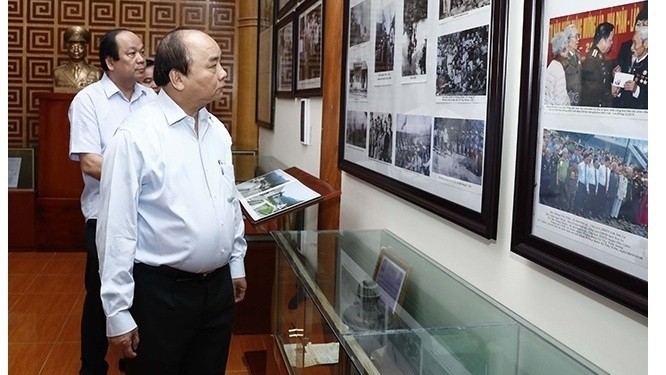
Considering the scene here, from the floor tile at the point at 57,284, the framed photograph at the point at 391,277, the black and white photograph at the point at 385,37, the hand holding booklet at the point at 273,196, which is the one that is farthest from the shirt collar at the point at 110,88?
the floor tile at the point at 57,284

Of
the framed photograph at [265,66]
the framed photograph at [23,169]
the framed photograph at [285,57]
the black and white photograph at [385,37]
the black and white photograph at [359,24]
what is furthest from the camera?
the framed photograph at [23,169]

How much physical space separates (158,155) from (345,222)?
1.59 m

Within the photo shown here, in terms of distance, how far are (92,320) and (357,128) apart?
1.58 m

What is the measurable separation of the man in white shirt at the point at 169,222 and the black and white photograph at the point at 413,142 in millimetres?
664

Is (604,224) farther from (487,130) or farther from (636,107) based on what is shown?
(487,130)

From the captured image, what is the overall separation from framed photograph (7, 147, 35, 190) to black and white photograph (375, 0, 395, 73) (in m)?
4.74

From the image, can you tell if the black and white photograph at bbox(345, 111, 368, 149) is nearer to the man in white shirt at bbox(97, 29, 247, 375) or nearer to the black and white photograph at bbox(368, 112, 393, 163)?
the black and white photograph at bbox(368, 112, 393, 163)

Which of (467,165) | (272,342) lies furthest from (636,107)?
(272,342)

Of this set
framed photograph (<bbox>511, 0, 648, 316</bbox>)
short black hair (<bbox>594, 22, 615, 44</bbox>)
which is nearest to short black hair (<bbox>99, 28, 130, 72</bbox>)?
framed photograph (<bbox>511, 0, 648, 316</bbox>)

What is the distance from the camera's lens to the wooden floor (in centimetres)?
385

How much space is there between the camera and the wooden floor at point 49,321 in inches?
151

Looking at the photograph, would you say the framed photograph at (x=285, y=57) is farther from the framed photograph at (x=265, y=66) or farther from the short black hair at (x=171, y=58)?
the short black hair at (x=171, y=58)

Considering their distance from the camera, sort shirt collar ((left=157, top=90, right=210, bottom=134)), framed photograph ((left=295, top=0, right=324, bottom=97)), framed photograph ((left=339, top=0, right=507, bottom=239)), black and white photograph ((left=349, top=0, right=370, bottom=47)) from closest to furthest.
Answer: framed photograph ((left=339, top=0, right=507, bottom=239)), shirt collar ((left=157, top=90, right=210, bottom=134)), black and white photograph ((left=349, top=0, right=370, bottom=47)), framed photograph ((left=295, top=0, right=324, bottom=97))

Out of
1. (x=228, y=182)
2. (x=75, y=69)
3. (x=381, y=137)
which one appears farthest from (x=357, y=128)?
(x=75, y=69)
